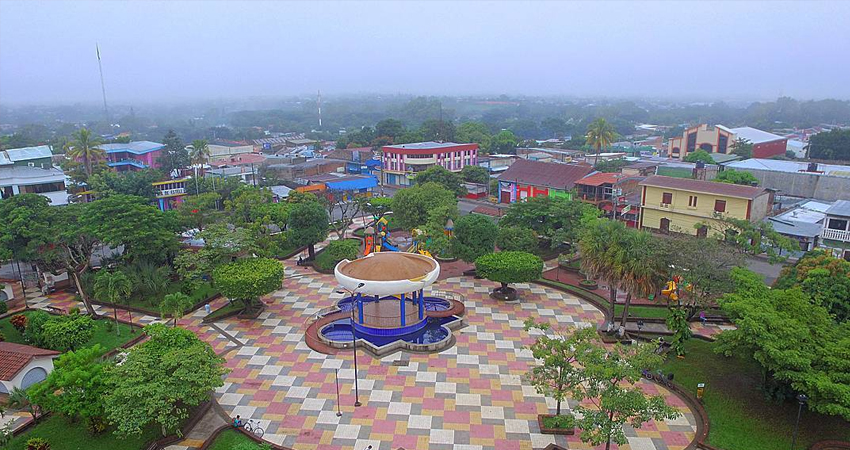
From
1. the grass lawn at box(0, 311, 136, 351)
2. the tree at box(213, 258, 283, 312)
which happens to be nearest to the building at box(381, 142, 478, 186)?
the tree at box(213, 258, 283, 312)

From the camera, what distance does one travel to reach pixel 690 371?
2452cm

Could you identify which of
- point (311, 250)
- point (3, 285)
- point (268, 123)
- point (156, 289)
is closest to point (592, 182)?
point (311, 250)

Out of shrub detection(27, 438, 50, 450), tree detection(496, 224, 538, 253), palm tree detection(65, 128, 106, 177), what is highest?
palm tree detection(65, 128, 106, 177)

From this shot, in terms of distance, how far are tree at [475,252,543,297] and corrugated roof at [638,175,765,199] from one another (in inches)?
728

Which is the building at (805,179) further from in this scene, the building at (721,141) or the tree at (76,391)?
the tree at (76,391)

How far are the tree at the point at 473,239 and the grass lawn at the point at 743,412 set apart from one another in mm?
13831

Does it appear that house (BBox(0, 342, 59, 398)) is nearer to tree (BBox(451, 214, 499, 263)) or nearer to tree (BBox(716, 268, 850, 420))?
tree (BBox(451, 214, 499, 263))

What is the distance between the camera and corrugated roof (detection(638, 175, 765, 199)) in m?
41.3

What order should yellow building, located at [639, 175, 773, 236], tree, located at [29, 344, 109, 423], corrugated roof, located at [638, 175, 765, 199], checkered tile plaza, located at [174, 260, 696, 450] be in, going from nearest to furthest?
1. tree, located at [29, 344, 109, 423]
2. checkered tile plaza, located at [174, 260, 696, 450]
3. corrugated roof, located at [638, 175, 765, 199]
4. yellow building, located at [639, 175, 773, 236]

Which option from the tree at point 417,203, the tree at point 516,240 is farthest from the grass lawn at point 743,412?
the tree at point 417,203

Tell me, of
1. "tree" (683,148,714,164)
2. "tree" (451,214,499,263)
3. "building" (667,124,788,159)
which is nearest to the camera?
"tree" (451,214,499,263)

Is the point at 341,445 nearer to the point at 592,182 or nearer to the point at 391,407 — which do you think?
the point at 391,407

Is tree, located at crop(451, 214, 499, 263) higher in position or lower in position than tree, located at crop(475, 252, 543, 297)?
higher

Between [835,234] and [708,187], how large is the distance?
9.08 m
